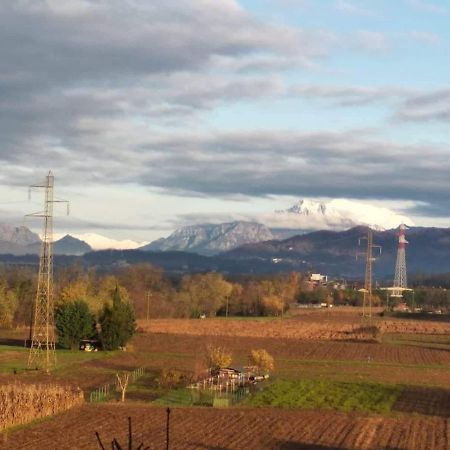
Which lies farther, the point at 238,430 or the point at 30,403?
the point at 30,403

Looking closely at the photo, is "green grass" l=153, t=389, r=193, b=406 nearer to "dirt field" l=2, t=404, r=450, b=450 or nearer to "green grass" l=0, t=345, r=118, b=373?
"dirt field" l=2, t=404, r=450, b=450

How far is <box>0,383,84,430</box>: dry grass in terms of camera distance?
33.6 m

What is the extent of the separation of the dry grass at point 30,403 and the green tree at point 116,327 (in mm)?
32674

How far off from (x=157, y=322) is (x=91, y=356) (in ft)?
118

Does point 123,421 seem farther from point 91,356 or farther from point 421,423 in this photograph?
point 91,356

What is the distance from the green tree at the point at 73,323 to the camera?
7331cm

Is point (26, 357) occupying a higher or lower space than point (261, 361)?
lower

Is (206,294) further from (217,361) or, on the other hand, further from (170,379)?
(170,379)

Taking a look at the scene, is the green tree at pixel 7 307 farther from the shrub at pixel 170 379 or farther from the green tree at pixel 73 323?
the shrub at pixel 170 379

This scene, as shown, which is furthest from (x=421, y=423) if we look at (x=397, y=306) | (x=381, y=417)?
(x=397, y=306)

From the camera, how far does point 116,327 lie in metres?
72.4

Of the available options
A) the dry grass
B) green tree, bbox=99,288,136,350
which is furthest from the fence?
green tree, bbox=99,288,136,350

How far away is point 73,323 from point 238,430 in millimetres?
43832

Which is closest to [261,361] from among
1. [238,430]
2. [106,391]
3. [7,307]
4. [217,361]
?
[217,361]
